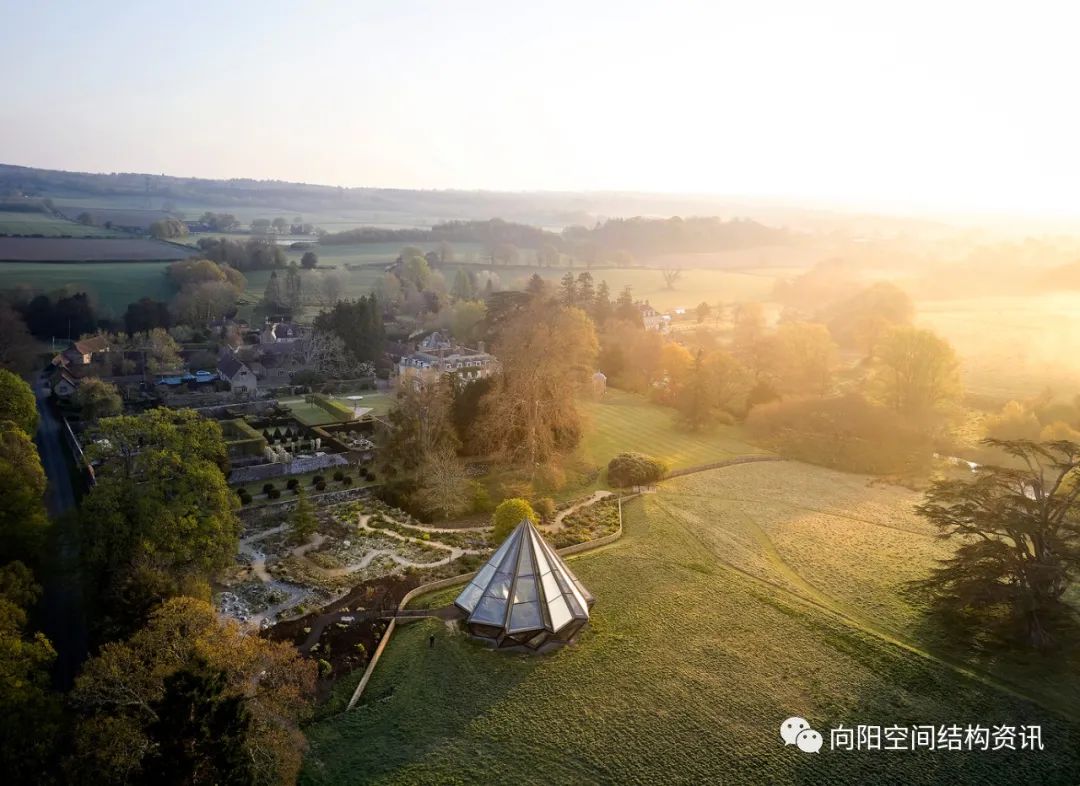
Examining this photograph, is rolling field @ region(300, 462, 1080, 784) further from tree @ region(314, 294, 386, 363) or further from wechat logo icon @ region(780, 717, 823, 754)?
tree @ region(314, 294, 386, 363)

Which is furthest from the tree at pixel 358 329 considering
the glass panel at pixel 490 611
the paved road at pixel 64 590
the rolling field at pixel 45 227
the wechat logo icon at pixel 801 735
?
the rolling field at pixel 45 227

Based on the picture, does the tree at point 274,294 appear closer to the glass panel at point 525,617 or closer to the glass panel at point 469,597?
the glass panel at point 469,597

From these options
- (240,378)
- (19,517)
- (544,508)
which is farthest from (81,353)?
(544,508)

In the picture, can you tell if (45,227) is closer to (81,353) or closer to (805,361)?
(81,353)

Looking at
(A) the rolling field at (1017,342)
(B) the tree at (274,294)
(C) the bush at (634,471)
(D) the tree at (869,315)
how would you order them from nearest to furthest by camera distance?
(C) the bush at (634,471), (A) the rolling field at (1017,342), (D) the tree at (869,315), (B) the tree at (274,294)

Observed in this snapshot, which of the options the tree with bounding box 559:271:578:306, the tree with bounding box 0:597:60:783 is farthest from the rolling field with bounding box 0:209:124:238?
the tree with bounding box 0:597:60:783
